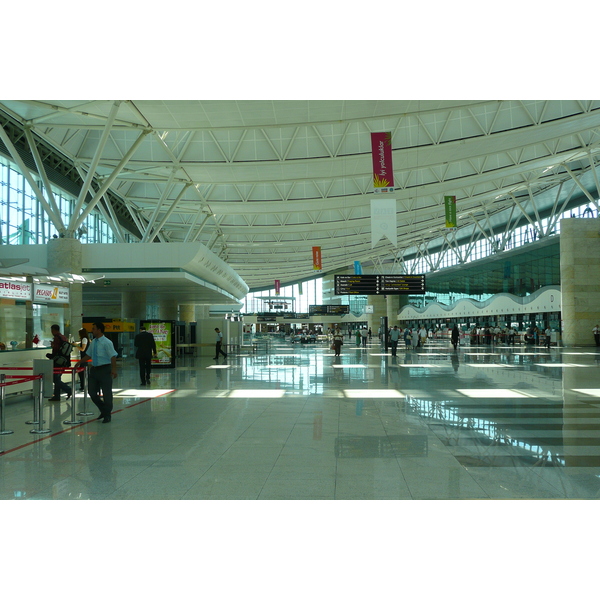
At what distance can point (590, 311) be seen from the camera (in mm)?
37219

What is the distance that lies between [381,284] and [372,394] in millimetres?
19099

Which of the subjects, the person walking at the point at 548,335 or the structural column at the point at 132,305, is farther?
the person walking at the point at 548,335

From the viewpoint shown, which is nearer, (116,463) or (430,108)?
(116,463)

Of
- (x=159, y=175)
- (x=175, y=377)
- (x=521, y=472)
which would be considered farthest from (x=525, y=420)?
(x=159, y=175)

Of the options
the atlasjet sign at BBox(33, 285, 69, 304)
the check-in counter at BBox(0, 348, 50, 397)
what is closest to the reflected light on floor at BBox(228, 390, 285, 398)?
the check-in counter at BBox(0, 348, 50, 397)

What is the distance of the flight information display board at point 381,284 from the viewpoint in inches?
1284

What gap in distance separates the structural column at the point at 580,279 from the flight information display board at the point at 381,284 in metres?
11.7

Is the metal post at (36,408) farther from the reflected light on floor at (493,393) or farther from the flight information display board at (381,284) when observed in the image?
the flight information display board at (381,284)

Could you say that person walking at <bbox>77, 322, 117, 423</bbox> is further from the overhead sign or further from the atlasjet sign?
the atlasjet sign

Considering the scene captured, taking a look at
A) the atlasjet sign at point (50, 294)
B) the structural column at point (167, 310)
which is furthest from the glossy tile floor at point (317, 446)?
the structural column at point (167, 310)

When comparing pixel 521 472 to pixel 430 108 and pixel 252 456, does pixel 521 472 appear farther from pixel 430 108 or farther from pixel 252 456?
pixel 430 108

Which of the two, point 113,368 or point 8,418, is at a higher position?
point 113,368

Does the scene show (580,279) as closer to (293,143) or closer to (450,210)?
(450,210)
